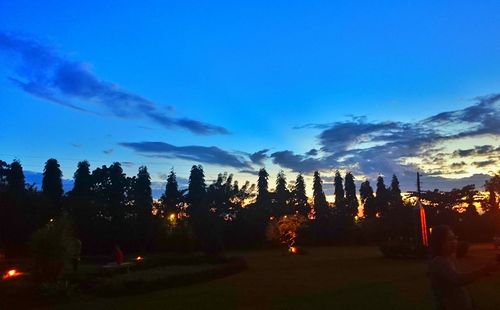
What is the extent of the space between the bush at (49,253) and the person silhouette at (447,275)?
15.7 metres

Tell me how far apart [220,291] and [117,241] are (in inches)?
1277

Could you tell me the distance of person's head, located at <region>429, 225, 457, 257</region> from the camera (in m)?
4.16

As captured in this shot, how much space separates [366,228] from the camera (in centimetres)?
5481

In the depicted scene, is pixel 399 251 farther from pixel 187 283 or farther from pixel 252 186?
pixel 252 186

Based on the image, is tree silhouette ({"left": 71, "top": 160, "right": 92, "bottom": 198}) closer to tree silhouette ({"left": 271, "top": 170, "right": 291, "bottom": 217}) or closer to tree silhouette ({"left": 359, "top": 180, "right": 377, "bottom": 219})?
tree silhouette ({"left": 271, "top": 170, "right": 291, "bottom": 217})

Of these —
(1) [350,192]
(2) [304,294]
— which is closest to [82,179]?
(1) [350,192]

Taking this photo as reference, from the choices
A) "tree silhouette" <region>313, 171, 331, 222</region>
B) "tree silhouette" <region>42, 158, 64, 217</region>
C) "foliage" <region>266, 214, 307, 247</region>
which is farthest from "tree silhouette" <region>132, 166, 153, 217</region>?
"tree silhouette" <region>313, 171, 331, 222</region>

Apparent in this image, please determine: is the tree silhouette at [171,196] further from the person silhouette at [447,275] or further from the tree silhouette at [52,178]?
the person silhouette at [447,275]

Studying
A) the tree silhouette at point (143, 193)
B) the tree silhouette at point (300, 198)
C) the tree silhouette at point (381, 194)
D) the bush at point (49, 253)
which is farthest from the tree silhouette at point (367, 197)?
the bush at point (49, 253)

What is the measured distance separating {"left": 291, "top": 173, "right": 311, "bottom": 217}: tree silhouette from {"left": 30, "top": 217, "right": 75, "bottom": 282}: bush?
47307 millimetres

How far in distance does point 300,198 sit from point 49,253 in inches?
2295

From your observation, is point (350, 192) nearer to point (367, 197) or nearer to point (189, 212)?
point (367, 197)

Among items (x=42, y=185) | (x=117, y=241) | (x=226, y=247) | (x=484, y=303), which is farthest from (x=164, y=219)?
(x=484, y=303)

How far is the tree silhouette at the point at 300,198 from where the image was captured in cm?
6846
